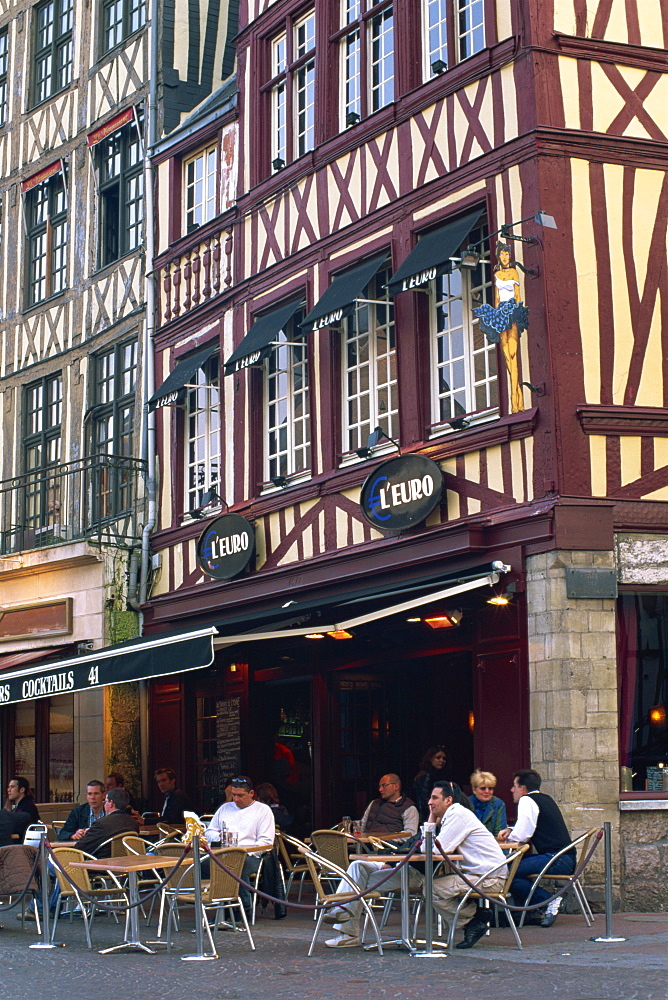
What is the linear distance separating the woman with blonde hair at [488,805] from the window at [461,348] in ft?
10.7

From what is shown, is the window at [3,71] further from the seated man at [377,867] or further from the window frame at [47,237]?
the seated man at [377,867]

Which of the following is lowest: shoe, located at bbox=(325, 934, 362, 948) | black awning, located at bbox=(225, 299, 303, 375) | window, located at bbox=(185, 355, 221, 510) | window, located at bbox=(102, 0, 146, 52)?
shoe, located at bbox=(325, 934, 362, 948)

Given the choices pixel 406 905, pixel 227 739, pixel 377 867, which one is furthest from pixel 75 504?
pixel 406 905

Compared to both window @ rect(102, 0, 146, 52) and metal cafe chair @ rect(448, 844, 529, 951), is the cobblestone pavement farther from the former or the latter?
window @ rect(102, 0, 146, 52)

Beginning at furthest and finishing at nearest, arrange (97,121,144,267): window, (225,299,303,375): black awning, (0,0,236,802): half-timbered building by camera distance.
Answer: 1. (97,121,144,267): window
2. (0,0,236,802): half-timbered building
3. (225,299,303,375): black awning

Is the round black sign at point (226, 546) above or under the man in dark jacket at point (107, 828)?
above

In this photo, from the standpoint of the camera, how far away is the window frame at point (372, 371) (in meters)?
14.8

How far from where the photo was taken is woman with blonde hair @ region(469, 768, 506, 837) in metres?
12.1

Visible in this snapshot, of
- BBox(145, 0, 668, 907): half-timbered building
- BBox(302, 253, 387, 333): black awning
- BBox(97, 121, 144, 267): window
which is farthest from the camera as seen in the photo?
BBox(97, 121, 144, 267): window

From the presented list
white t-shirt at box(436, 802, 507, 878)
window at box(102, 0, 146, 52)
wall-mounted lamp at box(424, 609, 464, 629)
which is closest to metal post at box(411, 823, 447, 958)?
white t-shirt at box(436, 802, 507, 878)

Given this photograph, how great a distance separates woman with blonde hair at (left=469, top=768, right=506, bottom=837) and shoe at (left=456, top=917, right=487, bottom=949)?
2.12 metres

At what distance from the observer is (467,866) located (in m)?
10.1

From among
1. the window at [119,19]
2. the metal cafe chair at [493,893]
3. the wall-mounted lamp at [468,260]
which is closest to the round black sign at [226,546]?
the wall-mounted lamp at [468,260]

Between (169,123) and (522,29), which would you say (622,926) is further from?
(169,123)
